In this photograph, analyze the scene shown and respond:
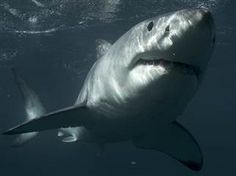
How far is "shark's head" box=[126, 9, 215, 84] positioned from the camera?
3.25m

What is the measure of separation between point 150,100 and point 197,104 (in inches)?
1201

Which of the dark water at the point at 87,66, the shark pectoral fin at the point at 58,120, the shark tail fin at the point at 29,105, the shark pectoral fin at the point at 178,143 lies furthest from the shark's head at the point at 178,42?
the dark water at the point at 87,66

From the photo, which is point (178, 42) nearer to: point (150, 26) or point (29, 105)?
point (150, 26)

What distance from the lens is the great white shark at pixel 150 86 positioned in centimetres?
337

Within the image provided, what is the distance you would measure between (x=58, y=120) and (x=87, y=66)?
17909 mm

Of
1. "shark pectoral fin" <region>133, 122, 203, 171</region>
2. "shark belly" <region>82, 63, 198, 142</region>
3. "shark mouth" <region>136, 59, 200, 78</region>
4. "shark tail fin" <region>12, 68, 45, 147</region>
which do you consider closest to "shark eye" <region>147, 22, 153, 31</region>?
"shark mouth" <region>136, 59, 200, 78</region>

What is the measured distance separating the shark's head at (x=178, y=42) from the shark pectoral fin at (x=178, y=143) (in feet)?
7.82

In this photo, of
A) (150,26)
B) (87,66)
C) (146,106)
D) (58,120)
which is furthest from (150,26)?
(87,66)

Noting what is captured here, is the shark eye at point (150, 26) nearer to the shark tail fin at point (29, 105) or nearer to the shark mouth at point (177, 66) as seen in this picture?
the shark mouth at point (177, 66)

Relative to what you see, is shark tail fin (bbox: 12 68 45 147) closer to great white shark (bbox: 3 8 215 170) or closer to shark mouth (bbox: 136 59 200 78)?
great white shark (bbox: 3 8 215 170)

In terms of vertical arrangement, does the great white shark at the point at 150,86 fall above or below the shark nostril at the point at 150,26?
below

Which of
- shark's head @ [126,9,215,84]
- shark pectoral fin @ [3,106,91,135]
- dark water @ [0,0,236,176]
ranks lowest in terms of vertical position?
dark water @ [0,0,236,176]

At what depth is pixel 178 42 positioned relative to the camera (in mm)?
3328

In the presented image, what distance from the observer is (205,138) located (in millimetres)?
46250
